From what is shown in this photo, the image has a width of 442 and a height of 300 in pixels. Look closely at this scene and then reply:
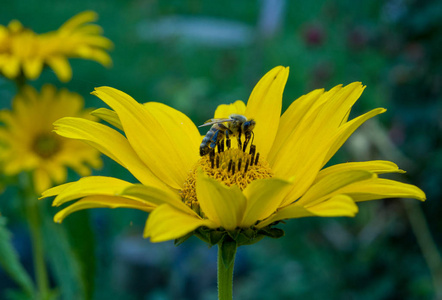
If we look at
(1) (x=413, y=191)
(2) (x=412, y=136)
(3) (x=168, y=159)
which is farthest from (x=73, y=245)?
(2) (x=412, y=136)

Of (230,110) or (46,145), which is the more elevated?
(46,145)

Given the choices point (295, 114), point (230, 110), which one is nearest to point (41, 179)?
point (230, 110)

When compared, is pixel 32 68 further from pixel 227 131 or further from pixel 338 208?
pixel 338 208

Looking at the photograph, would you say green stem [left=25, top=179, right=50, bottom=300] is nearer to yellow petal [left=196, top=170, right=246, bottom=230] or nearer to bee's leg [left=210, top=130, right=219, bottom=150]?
bee's leg [left=210, top=130, right=219, bottom=150]

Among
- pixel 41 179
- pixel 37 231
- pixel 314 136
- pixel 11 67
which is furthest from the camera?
pixel 41 179

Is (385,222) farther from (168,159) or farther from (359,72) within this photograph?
(168,159)

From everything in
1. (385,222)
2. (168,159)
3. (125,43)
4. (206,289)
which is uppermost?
(125,43)

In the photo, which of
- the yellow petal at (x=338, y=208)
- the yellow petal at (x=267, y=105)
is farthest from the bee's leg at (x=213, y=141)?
the yellow petal at (x=338, y=208)
